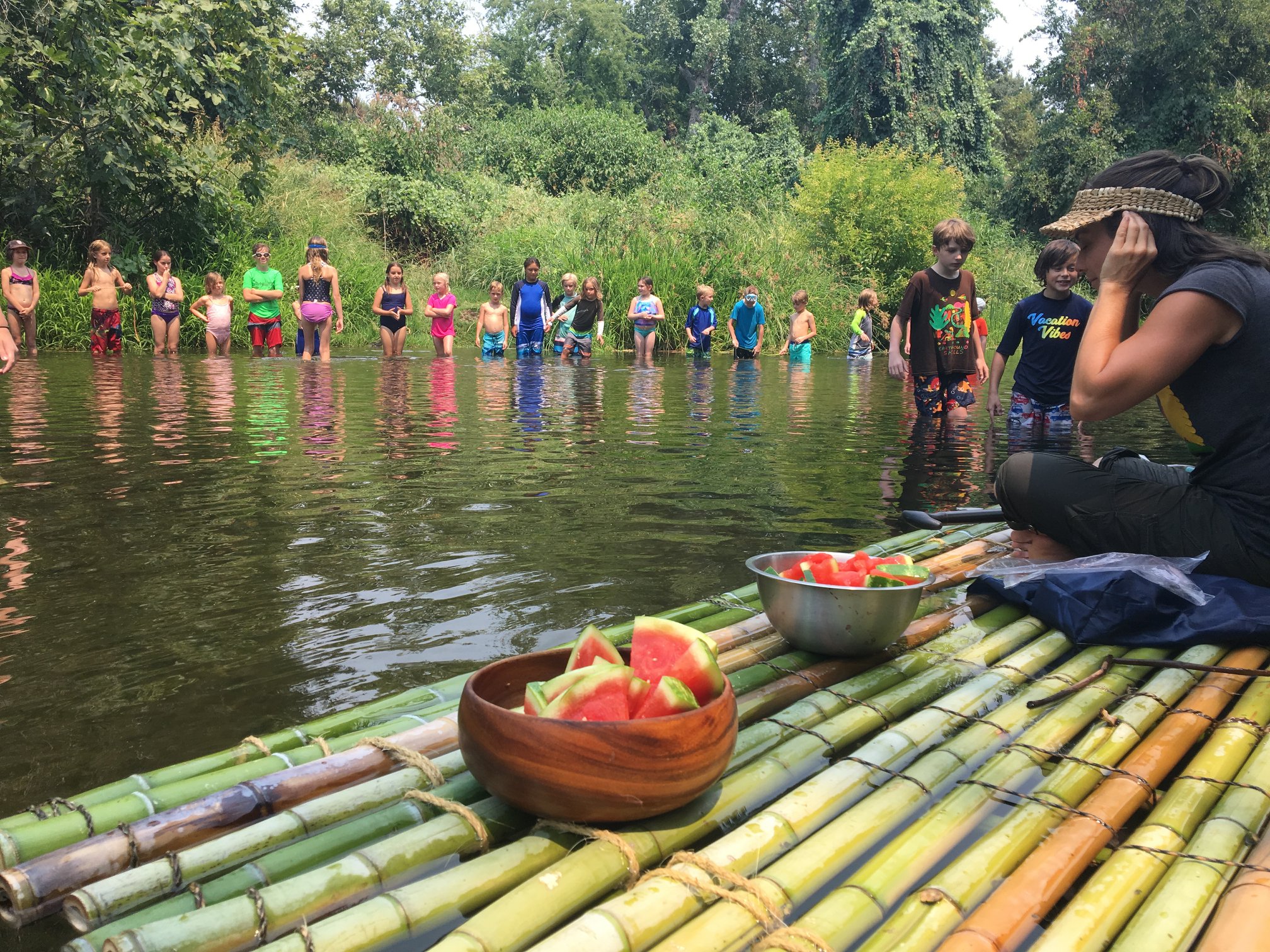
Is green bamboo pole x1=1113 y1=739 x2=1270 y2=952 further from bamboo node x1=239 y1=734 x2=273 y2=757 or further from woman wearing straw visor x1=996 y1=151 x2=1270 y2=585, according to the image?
bamboo node x1=239 y1=734 x2=273 y2=757

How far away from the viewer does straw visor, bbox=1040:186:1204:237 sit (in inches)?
118

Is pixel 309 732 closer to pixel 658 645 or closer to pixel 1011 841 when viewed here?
pixel 658 645

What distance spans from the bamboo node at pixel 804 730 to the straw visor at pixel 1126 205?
1.72m

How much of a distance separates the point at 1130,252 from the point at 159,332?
1627cm

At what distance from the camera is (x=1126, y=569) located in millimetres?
3064

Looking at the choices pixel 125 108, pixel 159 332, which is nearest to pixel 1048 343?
pixel 159 332

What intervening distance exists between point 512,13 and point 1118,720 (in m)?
58.6

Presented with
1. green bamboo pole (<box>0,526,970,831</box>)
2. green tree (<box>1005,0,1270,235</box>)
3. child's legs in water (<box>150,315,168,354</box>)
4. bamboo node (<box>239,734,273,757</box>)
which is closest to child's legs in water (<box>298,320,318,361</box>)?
child's legs in water (<box>150,315,168,354</box>)

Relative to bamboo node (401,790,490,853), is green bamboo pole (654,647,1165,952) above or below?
below

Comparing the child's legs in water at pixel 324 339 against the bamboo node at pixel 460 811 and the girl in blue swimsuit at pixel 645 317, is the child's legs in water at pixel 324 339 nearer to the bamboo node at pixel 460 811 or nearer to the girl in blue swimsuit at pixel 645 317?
the girl in blue swimsuit at pixel 645 317

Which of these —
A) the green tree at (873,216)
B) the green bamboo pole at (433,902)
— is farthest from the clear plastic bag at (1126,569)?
the green tree at (873,216)

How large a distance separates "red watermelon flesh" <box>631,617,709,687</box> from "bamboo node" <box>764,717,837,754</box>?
1.37ft

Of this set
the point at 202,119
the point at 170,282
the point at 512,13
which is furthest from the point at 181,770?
the point at 512,13

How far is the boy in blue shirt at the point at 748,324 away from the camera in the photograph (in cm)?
1817
